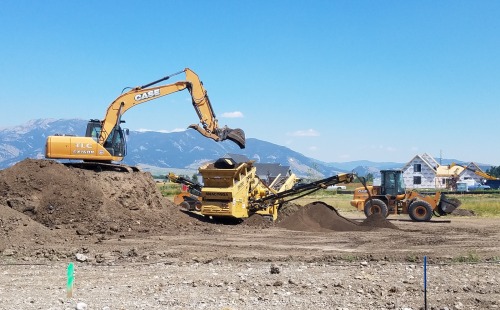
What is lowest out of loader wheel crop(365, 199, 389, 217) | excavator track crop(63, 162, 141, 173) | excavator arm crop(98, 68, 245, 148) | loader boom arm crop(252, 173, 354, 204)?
loader wheel crop(365, 199, 389, 217)

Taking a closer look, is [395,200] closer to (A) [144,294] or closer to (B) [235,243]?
(B) [235,243]

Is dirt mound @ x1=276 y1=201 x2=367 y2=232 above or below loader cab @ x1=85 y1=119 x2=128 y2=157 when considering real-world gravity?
below

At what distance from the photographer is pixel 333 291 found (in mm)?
9578

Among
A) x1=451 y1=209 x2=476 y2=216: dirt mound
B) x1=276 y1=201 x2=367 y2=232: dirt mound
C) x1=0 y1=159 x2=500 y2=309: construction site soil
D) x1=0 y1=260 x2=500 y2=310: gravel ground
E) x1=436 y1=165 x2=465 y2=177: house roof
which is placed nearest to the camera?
x1=0 y1=260 x2=500 y2=310: gravel ground

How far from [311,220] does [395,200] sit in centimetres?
702

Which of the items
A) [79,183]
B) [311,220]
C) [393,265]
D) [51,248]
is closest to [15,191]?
[79,183]

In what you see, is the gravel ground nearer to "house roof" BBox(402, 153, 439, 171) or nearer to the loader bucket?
the loader bucket

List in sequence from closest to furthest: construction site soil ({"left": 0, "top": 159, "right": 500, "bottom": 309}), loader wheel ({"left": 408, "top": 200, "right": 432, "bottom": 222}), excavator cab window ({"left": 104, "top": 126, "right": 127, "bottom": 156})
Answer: construction site soil ({"left": 0, "top": 159, "right": 500, "bottom": 309}) < excavator cab window ({"left": 104, "top": 126, "right": 127, "bottom": 156}) < loader wheel ({"left": 408, "top": 200, "right": 432, "bottom": 222})

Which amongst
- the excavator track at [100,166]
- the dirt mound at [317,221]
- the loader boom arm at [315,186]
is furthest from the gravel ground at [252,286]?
the loader boom arm at [315,186]

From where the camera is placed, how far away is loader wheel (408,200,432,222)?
2691cm

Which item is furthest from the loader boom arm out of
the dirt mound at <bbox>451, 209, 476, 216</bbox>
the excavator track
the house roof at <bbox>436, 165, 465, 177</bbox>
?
the house roof at <bbox>436, 165, 465, 177</bbox>

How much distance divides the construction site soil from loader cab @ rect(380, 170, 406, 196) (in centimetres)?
367

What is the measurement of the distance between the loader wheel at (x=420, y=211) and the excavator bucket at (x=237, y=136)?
9258 millimetres

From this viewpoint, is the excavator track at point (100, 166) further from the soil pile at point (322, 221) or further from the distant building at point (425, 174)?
the distant building at point (425, 174)
